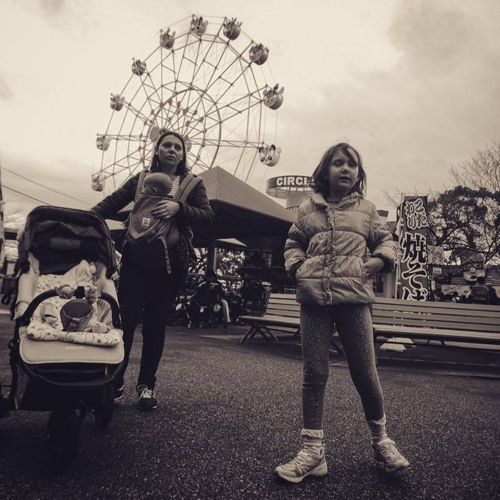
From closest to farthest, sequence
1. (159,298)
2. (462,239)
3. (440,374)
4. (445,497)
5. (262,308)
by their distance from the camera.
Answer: (445,497) → (159,298) → (440,374) → (262,308) → (462,239)

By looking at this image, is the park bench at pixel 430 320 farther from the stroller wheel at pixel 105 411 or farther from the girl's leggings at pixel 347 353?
the stroller wheel at pixel 105 411

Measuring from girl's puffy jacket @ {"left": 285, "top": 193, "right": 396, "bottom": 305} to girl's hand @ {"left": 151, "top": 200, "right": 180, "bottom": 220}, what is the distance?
2.60 ft

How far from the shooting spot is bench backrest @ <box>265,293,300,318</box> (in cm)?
→ 622

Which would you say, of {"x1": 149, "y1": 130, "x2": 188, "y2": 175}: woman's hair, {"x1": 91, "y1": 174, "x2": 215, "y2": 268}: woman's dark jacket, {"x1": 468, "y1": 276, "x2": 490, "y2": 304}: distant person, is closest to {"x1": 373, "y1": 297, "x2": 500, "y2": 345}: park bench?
{"x1": 91, "y1": 174, "x2": 215, "y2": 268}: woman's dark jacket

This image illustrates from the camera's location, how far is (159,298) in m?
2.66

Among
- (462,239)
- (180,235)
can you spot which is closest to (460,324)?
(180,235)

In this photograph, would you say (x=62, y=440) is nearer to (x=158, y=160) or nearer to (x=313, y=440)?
(x=313, y=440)

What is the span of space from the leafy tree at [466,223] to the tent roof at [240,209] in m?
16.9

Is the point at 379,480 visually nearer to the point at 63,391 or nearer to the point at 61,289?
the point at 63,391

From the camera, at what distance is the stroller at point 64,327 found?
5.57ft

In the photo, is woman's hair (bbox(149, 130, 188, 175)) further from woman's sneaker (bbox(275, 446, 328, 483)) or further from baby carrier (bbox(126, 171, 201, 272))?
woman's sneaker (bbox(275, 446, 328, 483))

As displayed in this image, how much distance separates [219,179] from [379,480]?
6.98 metres

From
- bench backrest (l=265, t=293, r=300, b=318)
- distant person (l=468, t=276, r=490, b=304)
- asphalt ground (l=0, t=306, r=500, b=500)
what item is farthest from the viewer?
distant person (l=468, t=276, r=490, b=304)

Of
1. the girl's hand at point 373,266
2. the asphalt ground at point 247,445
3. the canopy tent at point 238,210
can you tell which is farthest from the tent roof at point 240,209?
the girl's hand at point 373,266
